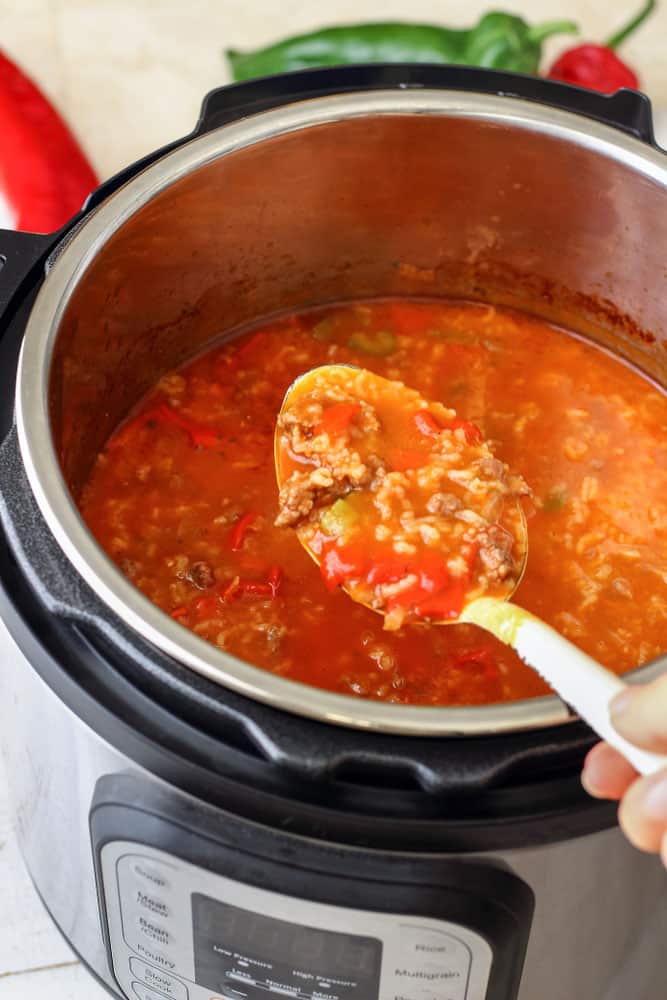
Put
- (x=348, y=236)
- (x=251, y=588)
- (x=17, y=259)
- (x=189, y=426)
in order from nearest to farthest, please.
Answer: (x=17, y=259) → (x=251, y=588) → (x=189, y=426) → (x=348, y=236)

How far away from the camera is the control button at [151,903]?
1.67 m

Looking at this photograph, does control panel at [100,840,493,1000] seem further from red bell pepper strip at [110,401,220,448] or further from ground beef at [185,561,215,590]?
red bell pepper strip at [110,401,220,448]

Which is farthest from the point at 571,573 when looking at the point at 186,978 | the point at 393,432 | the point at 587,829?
the point at 186,978

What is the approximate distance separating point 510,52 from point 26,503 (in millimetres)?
2106

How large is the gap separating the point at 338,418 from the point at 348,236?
0.57m

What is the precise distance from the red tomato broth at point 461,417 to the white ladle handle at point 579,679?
0.47m

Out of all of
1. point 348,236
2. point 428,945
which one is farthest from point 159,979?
point 348,236

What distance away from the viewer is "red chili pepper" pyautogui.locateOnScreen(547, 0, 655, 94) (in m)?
3.21

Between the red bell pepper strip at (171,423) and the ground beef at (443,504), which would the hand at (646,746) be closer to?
the ground beef at (443,504)

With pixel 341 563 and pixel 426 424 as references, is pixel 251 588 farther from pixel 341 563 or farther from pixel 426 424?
pixel 426 424

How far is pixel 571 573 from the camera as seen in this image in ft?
7.25

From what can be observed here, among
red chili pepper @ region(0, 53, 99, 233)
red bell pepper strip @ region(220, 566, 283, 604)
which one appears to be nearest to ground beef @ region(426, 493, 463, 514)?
red bell pepper strip @ region(220, 566, 283, 604)

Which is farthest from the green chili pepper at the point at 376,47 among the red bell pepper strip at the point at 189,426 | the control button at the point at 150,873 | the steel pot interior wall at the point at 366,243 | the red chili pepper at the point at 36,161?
the control button at the point at 150,873

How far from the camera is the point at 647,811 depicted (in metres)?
1.15
